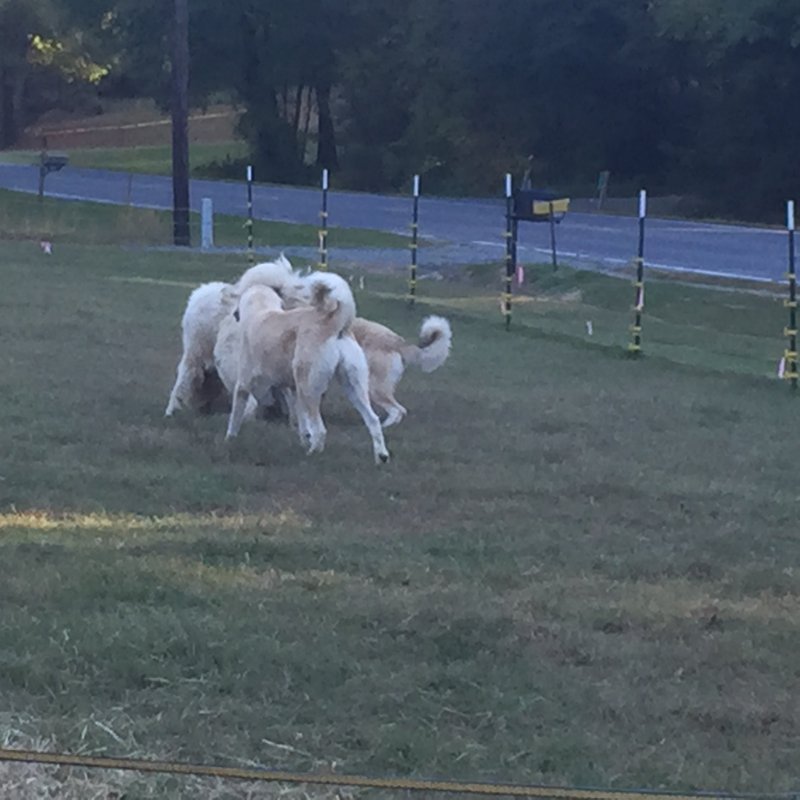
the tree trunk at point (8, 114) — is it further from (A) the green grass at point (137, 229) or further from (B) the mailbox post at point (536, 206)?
(B) the mailbox post at point (536, 206)

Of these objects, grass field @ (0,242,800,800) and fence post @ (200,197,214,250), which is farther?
fence post @ (200,197,214,250)

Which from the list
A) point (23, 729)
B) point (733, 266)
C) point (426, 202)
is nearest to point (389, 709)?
point (23, 729)

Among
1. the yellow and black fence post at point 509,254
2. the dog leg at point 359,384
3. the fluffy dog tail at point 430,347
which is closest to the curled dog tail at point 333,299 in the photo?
the dog leg at point 359,384

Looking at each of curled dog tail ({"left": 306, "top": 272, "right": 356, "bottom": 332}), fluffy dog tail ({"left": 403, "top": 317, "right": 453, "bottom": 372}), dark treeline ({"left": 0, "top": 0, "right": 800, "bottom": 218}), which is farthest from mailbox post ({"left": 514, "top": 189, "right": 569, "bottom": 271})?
dark treeline ({"left": 0, "top": 0, "right": 800, "bottom": 218})

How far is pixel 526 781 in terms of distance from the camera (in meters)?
4.57

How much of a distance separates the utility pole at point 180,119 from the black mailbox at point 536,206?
904cm

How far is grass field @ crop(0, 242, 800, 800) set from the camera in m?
4.80

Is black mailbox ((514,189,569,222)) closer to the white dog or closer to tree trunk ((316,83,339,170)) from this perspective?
the white dog

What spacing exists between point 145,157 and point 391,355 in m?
52.3

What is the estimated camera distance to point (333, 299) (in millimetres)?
8969

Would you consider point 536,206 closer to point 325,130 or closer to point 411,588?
point 411,588

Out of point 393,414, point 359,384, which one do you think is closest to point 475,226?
point 393,414

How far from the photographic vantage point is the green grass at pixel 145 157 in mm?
55625

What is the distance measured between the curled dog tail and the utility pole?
64.0 ft
